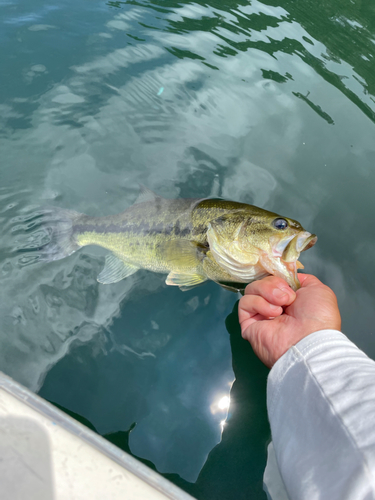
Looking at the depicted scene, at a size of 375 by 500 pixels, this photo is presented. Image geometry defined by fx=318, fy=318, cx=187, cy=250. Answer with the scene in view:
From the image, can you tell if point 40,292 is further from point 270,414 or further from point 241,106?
point 241,106

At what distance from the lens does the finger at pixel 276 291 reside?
218cm

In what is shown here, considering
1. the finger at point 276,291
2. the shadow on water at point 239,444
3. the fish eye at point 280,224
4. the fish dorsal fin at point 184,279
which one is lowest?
the shadow on water at point 239,444

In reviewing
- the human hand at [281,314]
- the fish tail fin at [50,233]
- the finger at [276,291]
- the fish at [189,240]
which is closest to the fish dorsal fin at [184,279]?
the fish at [189,240]

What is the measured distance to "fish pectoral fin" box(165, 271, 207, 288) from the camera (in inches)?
119

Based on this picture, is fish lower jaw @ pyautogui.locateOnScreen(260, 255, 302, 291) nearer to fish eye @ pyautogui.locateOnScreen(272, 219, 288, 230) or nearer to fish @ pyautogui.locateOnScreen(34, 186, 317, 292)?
fish @ pyautogui.locateOnScreen(34, 186, 317, 292)

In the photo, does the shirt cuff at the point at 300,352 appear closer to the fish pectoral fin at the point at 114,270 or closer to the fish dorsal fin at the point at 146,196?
the fish pectoral fin at the point at 114,270

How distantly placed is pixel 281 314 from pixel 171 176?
95.7 inches

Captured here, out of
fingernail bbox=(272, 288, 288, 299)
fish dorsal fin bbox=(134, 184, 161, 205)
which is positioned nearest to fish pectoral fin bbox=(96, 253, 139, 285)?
fish dorsal fin bbox=(134, 184, 161, 205)

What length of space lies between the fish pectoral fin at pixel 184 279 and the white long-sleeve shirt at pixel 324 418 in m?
1.31

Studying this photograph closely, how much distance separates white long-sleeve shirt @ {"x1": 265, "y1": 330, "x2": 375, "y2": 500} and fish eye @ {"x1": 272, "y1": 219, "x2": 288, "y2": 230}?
0.94 meters

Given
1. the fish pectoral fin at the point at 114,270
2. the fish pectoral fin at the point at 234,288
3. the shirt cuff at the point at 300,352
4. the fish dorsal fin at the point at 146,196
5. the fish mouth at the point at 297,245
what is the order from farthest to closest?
1. the fish dorsal fin at the point at 146,196
2. the fish pectoral fin at the point at 114,270
3. the fish pectoral fin at the point at 234,288
4. the fish mouth at the point at 297,245
5. the shirt cuff at the point at 300,352

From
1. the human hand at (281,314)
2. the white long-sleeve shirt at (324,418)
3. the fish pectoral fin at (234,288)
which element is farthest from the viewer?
the fish pectoral fin at (234,288)

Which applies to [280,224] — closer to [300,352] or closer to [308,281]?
[308,281]

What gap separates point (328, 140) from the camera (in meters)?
4.85
